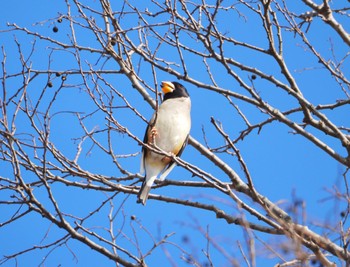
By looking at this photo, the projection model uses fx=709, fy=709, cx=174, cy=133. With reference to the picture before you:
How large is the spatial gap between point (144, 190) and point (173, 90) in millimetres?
2042

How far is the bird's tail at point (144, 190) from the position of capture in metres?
5.25

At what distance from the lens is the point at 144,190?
17.7ft

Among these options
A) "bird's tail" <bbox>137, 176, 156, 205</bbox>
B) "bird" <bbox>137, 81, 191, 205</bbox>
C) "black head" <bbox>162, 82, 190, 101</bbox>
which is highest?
"black head" <bbox>162, 82, 190, 101</bbox>

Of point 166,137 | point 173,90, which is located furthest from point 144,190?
point 173,90

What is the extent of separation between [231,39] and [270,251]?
1925mm

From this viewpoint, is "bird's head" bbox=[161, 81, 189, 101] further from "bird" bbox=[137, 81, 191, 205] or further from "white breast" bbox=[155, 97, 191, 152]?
"white breast" bbox=[155, 97, 191, 152]

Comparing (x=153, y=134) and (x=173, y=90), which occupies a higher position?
(x=173, y=90)

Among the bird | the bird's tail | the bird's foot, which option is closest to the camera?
the bird's foot

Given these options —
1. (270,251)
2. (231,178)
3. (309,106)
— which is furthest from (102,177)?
(270,251)

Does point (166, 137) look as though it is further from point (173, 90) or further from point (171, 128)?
point (173, 90)

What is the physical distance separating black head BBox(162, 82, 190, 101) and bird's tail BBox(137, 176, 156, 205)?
5.52 ft

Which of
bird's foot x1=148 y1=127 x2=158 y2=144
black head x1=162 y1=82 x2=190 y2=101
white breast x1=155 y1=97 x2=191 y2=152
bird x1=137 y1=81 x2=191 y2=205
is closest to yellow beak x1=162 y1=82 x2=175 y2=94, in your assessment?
black head x1=162 y1=82 x2=190 y2=101

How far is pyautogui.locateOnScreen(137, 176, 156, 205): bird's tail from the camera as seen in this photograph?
5254mm

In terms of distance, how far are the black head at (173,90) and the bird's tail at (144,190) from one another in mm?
1684
